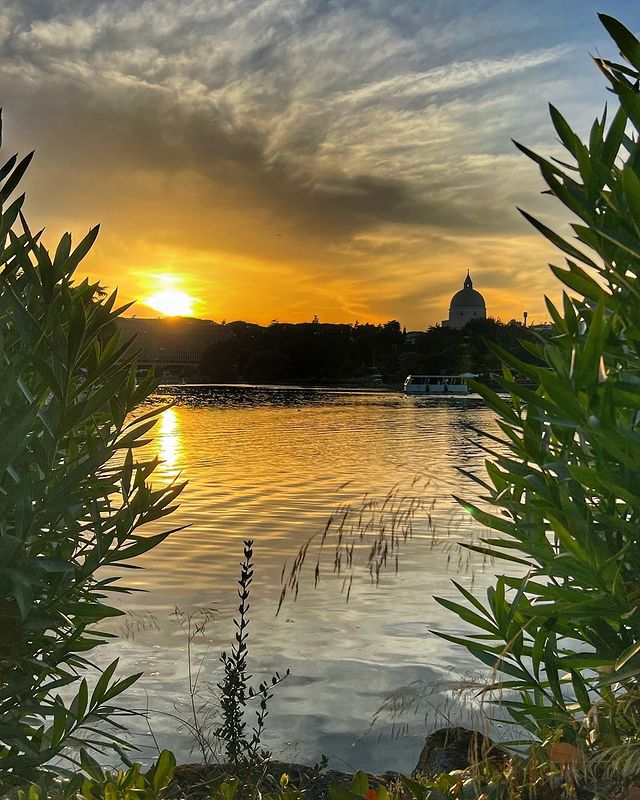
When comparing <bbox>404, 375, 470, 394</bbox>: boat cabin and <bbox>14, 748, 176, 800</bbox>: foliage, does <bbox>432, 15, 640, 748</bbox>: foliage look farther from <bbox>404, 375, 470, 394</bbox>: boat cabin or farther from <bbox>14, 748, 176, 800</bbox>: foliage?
<bbox>404, 375, 470, 394</bbox>: boat cabin

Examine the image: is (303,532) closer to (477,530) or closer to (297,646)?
(477,530)

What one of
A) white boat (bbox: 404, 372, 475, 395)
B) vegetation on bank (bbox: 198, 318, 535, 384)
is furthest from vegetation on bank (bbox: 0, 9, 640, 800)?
vegetation on bank (bbox: 198, 318, 535, 384)

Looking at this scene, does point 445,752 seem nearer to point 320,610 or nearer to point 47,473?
point 47,473

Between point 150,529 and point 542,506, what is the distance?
50.5 feet

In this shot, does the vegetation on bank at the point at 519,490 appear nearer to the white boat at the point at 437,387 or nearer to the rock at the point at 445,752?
the rock at the point at 445,752

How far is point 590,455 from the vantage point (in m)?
2.67

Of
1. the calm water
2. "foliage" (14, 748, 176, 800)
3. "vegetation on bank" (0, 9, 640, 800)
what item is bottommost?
the calm water

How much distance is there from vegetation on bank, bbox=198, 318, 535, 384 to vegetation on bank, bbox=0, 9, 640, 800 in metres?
136

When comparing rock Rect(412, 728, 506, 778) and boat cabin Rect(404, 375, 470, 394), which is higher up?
boat cabin Rect(404, 375, 470, 394)

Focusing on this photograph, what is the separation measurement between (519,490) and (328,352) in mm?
158791

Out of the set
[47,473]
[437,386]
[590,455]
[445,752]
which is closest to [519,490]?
[590,455]

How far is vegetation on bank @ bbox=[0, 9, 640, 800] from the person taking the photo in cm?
237

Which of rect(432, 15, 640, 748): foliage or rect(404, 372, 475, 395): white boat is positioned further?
rect(404, 372, 475, 395): white boat

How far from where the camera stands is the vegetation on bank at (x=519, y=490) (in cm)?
237
